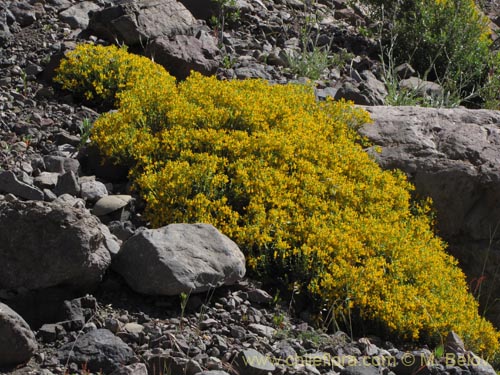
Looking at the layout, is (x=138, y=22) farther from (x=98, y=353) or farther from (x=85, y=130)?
(x=98, y=353)

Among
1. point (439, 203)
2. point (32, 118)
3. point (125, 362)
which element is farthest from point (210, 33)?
point (125, 362)

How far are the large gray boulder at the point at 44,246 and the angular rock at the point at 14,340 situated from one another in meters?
0.54

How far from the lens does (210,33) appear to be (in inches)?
373

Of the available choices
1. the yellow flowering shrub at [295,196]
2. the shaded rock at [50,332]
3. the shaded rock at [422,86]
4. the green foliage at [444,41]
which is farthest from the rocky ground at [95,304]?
the green foliage at [444,41]

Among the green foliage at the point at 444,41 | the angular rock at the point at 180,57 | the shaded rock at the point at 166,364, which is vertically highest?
the green foliage at the point at 444,41

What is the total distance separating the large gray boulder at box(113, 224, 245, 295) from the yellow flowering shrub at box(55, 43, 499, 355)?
1.42 ft

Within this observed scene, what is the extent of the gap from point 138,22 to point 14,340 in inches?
197

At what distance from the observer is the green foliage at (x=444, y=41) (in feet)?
33.3

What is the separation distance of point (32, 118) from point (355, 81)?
392cm

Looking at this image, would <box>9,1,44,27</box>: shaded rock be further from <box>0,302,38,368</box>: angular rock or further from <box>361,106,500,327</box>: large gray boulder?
<box>0,302,38,368</box>: angular rock

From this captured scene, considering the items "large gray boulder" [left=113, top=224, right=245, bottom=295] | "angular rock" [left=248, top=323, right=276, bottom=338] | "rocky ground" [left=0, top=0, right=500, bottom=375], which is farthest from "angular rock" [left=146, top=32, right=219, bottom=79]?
"angular rock" [left=248, top=323, right=276, bottom=338]

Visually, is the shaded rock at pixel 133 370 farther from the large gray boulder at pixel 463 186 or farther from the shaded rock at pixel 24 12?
the shaded rock at pixel 24 12

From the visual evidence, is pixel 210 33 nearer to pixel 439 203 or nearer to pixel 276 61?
pixel 276 61

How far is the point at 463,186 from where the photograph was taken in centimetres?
716
